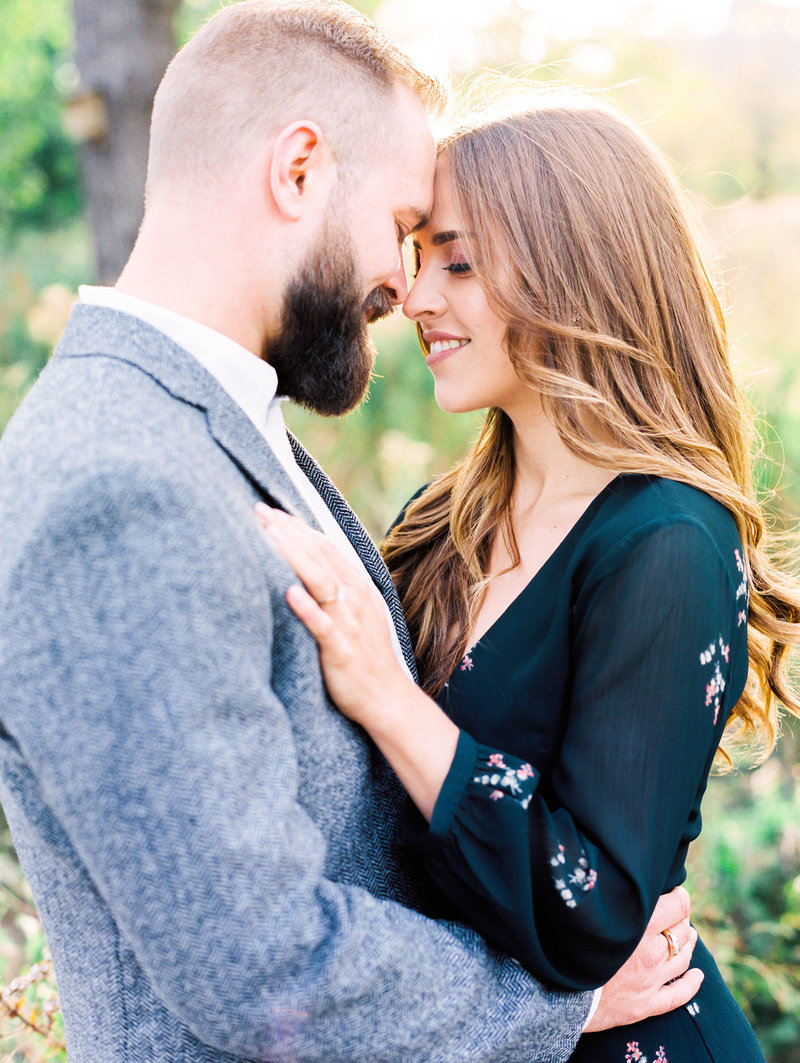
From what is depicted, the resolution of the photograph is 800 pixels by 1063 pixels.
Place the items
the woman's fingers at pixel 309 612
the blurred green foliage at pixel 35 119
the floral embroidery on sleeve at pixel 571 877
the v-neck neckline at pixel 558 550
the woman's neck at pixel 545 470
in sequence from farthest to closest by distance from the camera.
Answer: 1. the blurred green foliage at pixel 35 119
2. the woman's neck at pixel 545 470
3. the v-neck neckline at pixel 558 550
4. the floral embroidery on sleeve at pixel 571 877
5. the woman's fingers at pixel 309 612

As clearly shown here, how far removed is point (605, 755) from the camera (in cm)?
148

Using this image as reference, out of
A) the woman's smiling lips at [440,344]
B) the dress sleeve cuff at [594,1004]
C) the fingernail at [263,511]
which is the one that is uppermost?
the woman's smiling lips at [440,344]

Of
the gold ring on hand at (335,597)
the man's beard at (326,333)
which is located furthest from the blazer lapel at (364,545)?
the gold ring on hand at (335,597)

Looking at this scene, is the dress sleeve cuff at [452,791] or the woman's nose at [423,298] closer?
the dress sleeve cuff at [452,791]

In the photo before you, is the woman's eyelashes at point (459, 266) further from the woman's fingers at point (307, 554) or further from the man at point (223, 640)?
the woman's fingers at point (307, 554)

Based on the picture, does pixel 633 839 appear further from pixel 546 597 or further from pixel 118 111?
pixel 118 111

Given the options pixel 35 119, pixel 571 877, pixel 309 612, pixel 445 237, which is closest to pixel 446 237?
pixel 445 237

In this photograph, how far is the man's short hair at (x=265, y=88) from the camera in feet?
5.24

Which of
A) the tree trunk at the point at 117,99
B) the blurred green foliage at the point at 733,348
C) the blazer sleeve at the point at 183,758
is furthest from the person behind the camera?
the tree trunk at the point at 117,99

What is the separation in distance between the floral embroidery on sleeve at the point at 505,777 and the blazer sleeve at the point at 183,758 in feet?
1.08

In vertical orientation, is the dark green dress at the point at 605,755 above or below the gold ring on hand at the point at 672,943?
above

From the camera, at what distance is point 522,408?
211 centimetres

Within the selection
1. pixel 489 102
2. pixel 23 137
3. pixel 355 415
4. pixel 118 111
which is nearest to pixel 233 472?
pixel 489 102

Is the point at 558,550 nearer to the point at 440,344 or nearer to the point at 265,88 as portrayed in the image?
the point at 440,344
